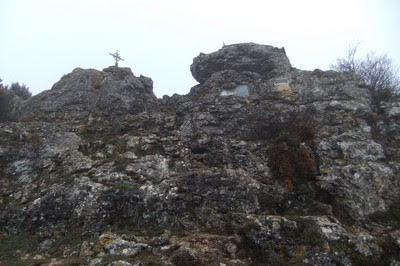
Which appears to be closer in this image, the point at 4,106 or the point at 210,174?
the point at 210,174

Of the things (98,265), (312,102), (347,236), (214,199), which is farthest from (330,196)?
(98,265)

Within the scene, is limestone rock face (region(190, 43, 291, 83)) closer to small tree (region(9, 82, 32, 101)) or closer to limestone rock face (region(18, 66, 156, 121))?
limestone rock face (region(18, 66, 156, 121))

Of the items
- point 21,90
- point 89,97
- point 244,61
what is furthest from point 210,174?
point 21,90

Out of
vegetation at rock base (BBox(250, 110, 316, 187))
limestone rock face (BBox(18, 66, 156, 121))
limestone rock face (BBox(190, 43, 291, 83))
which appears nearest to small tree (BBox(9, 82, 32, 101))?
limestone rock face (BBox(18, 66, 156, 121))

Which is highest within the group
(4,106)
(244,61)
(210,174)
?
(244,61)

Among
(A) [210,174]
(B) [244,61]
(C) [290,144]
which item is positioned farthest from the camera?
(B) [244,61]

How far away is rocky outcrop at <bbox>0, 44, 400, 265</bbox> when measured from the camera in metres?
13.8

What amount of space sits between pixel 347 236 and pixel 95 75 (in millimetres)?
23494

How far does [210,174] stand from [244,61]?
1475 cm

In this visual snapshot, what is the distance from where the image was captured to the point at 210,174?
58.5 feet

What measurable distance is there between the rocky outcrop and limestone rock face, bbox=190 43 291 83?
49.8 inches

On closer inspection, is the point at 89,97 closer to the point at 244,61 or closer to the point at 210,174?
the point at 244,61

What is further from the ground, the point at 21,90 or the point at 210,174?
the point at 21,90

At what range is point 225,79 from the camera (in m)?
27.3
